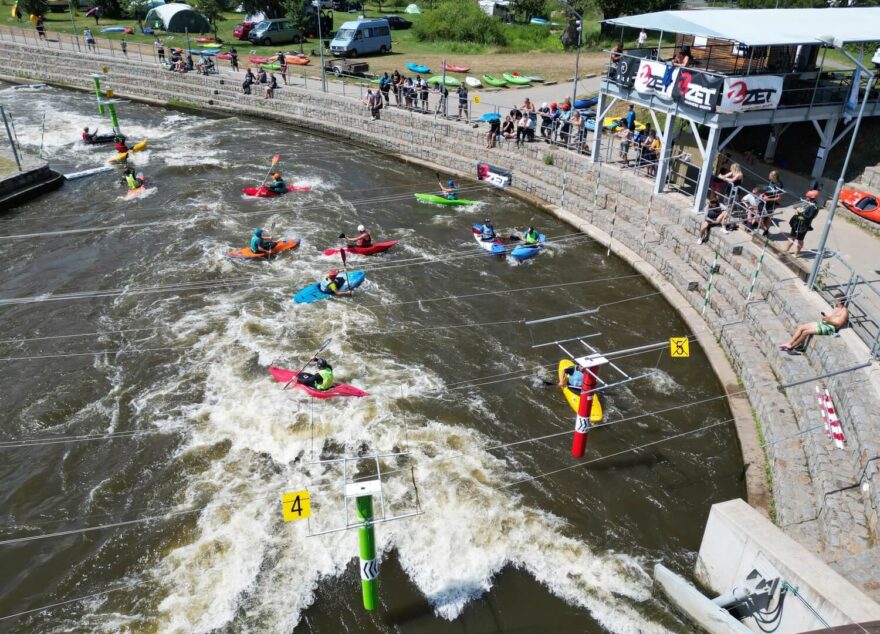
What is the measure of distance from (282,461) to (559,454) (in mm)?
5696

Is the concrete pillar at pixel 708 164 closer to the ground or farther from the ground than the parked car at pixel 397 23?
closer to the ground

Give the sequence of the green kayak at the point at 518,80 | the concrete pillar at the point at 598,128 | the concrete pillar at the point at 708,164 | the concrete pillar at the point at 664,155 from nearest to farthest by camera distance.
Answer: the concrete pillar at the point at 708,164, the concrete pillar at the point at 664,155, the concrete pillar at the point at 598,128, the green kayak at the point at 518,80

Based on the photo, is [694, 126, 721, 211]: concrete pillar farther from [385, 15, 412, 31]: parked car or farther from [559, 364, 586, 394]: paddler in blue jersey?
[385, 15, 412, 31]: parked car

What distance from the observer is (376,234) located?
23.4 meters

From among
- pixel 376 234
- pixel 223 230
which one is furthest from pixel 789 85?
pixel 223 230

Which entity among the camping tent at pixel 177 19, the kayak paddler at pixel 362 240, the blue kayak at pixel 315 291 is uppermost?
the camping tent at pixel 177 19

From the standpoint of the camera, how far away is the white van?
1672 inches

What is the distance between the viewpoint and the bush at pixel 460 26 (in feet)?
162

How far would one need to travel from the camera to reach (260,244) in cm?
2120

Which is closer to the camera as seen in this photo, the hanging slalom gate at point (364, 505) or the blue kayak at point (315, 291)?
the hanging slalom gate at point (364, 505)

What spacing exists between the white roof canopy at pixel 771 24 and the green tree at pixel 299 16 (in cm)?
3176

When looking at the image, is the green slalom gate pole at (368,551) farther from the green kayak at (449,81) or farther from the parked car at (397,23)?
the parked car at (397,23)

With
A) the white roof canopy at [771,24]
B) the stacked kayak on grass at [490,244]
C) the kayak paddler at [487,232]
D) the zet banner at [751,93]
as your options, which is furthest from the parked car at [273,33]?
the zet banner at [751,93]

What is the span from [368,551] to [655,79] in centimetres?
1867
